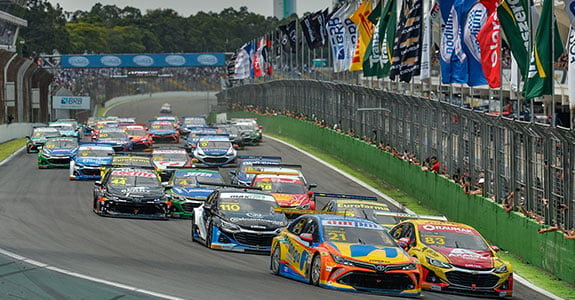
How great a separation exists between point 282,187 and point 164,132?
1176 inches

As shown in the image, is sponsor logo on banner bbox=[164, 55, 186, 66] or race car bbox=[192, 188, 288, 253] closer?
race car bbox=[192, 188, 288, 253]

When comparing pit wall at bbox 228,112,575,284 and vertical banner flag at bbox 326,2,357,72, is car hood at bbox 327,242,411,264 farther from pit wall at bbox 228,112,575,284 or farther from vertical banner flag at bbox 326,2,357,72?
vertical banner flag at bbox 326,2,357,72

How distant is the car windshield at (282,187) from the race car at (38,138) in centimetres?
2450

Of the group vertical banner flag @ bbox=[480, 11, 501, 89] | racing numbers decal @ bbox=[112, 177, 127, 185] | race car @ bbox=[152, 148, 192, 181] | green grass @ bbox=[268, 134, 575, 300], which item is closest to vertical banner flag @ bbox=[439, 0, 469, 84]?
vertical banner flag @ bbox=[480, 11, 501, 89]

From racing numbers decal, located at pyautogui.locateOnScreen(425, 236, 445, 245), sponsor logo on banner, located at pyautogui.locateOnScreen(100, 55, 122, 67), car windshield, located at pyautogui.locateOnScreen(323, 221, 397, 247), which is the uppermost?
sponsor logo on banner, located at pyautogui.locateOnScreen(100, 55, 122, 67)

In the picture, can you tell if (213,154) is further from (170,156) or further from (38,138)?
(38,138)

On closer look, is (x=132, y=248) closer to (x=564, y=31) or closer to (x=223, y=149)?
(x=223, y=149)

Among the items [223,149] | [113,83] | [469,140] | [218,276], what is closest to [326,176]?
[223,149]

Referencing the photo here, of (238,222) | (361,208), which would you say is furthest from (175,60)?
(238,222)

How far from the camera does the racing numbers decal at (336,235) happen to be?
56.7 feet

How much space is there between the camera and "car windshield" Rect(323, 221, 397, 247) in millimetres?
17281

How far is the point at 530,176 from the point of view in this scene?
23953 millimetres

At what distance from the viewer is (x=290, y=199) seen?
2811 cm

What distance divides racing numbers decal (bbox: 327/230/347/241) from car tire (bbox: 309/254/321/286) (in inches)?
21.1
